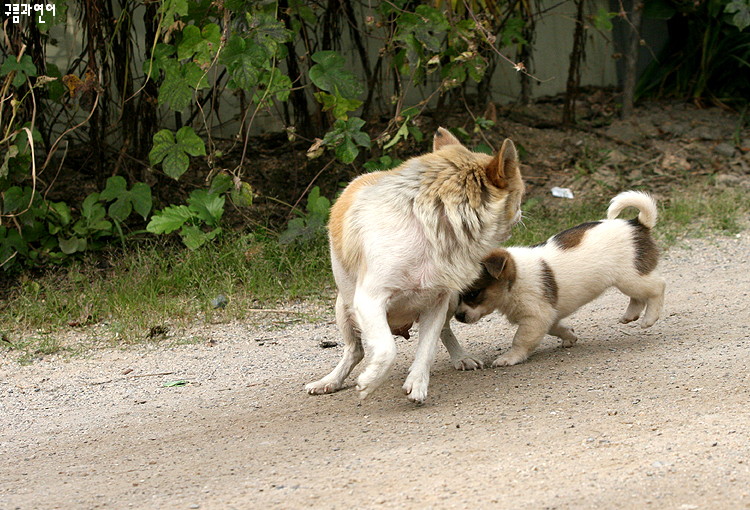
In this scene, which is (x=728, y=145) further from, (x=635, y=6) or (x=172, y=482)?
(x=172, y=482)

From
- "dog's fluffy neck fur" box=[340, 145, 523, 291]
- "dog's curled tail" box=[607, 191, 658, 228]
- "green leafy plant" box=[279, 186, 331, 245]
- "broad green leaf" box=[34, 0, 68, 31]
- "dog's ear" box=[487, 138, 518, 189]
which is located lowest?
"green leafy plant" box=[279, 186, 331, 245]

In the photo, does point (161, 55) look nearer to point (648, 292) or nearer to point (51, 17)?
point (51, 17)

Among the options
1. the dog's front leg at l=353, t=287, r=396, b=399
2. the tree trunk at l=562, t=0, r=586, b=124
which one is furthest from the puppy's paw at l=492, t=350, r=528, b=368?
the tree trunk at l=562, t=0, r=586, b=124

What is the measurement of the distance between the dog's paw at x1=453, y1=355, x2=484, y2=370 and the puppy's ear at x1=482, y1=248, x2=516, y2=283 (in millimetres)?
469

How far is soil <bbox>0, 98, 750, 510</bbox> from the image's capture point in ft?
10.5

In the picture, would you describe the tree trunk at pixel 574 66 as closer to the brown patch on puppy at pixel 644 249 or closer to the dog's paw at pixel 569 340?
the brown patch on puppy at pixel 644 249

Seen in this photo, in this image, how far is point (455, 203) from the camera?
4.19 meters

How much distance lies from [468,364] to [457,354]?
10 centimetres

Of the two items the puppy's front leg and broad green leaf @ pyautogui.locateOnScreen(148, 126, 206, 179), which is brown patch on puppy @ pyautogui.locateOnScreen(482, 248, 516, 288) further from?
broad green leaf @ pyautogui.locateOnScreen(148, 126, 206, 179)

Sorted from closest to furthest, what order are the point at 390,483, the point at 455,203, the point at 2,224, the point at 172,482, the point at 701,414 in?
the point at 390,483 < the point at 172,482 < the point at 701,414 < the point at 455,203 < the point at 2,224

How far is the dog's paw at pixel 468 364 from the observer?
493 cm

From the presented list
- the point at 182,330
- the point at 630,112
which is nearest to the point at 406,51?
the point at 182,330

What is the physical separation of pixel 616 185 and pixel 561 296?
402 centimetres

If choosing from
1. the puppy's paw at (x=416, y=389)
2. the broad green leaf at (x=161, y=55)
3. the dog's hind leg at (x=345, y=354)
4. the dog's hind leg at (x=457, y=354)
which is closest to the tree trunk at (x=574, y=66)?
the broad green leaf at (x=161, y=55)
